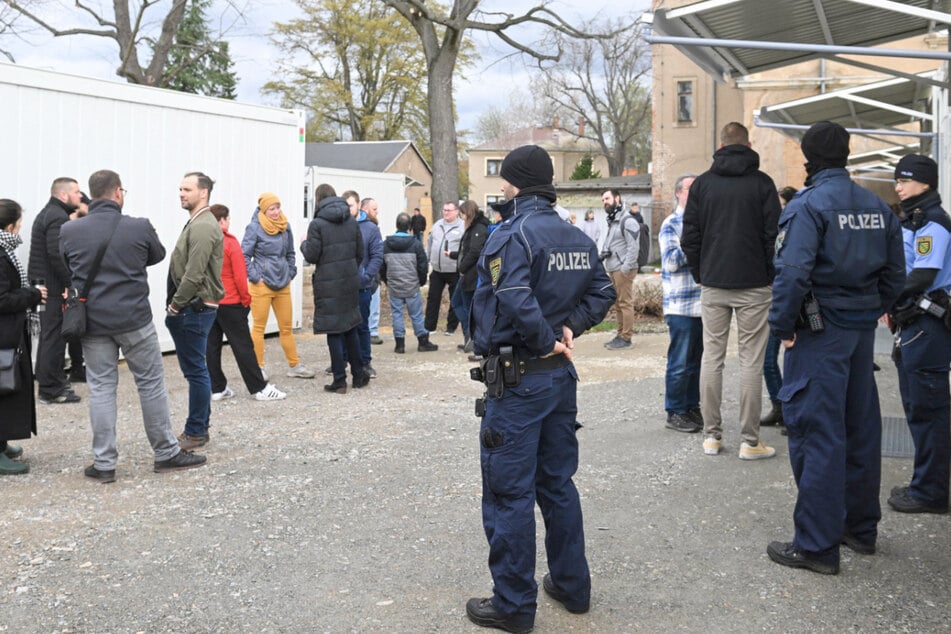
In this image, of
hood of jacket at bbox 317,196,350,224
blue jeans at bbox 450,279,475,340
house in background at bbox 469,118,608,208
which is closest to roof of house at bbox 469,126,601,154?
house in background at bbox 469,118,608,208

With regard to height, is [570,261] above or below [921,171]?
below

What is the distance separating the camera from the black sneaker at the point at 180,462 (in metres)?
6.60

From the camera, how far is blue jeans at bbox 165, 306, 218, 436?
7105 millimetres

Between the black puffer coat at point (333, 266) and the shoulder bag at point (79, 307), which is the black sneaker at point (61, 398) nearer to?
the black puffer coat at point (333, 266)

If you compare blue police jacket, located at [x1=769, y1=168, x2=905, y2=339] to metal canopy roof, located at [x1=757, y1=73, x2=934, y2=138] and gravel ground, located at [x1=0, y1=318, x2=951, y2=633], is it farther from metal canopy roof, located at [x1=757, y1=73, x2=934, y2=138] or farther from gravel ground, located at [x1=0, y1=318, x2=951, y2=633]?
metal canopy roof, located at [x1=757, y1=73, x2=934, y2=138]

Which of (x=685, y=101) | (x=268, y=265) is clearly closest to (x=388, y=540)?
(x=268, y=265)

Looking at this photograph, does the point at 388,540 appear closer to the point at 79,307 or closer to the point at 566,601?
the point at 566,601

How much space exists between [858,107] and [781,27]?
5.61 m

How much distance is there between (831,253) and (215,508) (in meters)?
3.70

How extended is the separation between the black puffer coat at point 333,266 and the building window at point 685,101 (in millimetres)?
33025

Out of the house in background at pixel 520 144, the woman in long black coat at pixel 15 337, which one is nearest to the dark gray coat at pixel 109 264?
the woman in long black coat at pixel 15 337

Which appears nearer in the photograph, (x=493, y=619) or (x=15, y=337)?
(x=493, y=619)

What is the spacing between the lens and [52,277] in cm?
892

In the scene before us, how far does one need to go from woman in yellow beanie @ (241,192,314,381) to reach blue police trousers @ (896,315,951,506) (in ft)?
20.7
